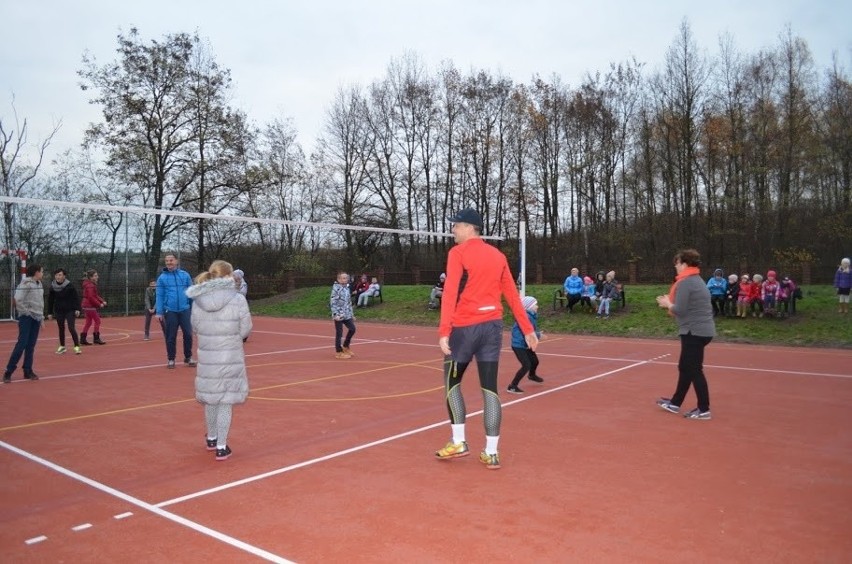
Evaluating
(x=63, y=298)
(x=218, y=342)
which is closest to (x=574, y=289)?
(x=63, y=298)

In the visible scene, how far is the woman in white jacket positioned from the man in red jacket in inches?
69.6

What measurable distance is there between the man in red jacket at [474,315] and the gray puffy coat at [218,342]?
6.01 feet

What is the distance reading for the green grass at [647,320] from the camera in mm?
15836

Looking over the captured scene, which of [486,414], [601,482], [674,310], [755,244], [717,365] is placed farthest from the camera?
[755,244]

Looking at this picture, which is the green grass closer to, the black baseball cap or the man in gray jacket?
the black baseball cap

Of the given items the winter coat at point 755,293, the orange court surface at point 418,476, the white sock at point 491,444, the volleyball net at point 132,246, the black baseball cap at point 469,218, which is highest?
the volleyball net at point 132,246

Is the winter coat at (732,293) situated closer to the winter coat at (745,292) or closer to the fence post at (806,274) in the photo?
the winter coat at (745,292)

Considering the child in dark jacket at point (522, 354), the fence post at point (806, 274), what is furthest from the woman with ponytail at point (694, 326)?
the fence post at point (806, 274)

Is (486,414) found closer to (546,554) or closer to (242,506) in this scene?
(546,554)

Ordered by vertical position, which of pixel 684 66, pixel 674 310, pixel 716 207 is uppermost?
pixel 684 66

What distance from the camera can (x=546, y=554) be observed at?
11.7 ft

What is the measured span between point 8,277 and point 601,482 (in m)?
26.3

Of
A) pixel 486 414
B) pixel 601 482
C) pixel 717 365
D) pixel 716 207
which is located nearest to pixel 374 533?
pixel 486 414

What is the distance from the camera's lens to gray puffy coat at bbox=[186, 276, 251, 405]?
17.9 feet
